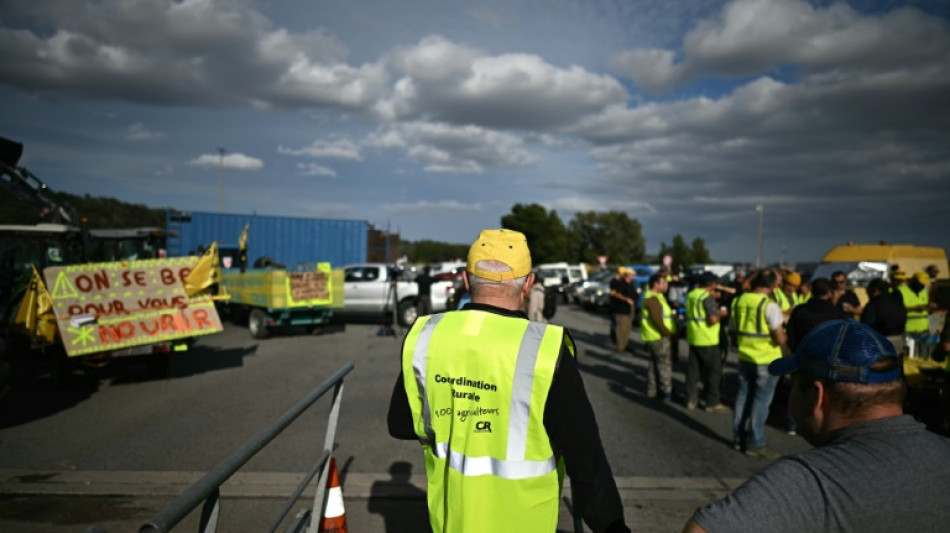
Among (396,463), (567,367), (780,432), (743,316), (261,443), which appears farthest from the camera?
(780,432)

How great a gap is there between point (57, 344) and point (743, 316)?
9.21 metres

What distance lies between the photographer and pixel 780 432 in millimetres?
6656

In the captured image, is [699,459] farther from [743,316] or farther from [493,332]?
[493,332]

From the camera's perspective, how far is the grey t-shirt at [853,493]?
4.40ft

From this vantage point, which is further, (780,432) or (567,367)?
(780,432)

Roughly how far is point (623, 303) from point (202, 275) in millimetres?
8051

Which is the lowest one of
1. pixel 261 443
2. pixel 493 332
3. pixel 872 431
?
pixel 261 443

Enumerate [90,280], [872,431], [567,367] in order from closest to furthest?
[872,431], [567,367], [90,280]

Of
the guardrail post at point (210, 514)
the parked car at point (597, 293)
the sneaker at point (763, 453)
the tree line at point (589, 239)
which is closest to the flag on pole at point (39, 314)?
the guardrail post at point (210, 514)

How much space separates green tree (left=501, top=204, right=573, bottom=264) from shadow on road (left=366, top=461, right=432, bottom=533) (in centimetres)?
6835

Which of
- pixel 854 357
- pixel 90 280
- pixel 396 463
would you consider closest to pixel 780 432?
pixel 396 463

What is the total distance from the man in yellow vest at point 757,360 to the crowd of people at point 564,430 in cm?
421

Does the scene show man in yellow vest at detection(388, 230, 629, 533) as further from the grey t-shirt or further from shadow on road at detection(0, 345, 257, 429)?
shadow on road at detection(0, 345, 257, 429)

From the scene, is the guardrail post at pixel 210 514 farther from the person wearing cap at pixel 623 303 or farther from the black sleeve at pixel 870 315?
the person wearing cap at pixel 623 303
